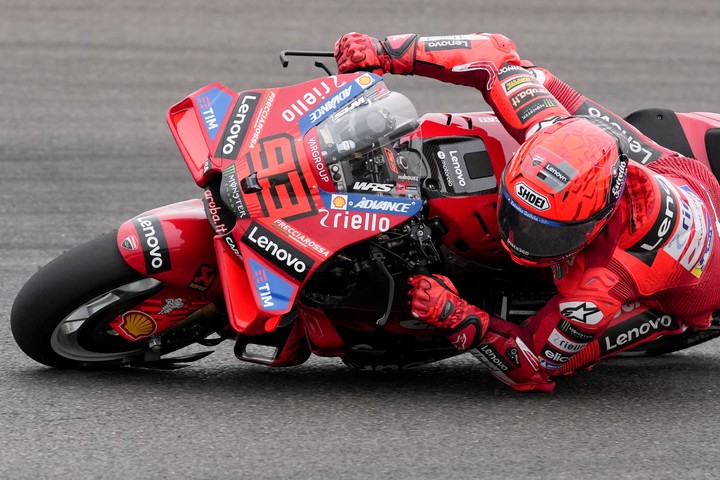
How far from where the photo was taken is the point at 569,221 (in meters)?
3.97

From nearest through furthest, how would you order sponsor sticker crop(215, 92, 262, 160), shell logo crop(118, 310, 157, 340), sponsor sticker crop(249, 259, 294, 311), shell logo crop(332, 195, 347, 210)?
sponsor sticker crop(249, 259, 294, 311) → shell logo crop(332, 195, 347, 210) → sponsor sticker crop(215, 92, 262, 160) → shell logo crop(118, 310, 157, 340)

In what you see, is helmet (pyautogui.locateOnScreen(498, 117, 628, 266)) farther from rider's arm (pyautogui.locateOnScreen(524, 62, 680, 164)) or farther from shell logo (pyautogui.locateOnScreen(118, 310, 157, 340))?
shell logo (pyautogui.locateOnScreen(118, 310, 157, 340))

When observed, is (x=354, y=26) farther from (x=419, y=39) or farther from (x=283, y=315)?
(x=283, y=315)

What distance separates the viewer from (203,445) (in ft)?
13.2

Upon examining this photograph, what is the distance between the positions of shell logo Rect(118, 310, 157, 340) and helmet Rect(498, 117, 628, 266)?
1365 millimetres

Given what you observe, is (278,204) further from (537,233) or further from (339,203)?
(537,233)

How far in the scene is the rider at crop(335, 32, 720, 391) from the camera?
13.1ft

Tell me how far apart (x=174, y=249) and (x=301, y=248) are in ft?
1.84

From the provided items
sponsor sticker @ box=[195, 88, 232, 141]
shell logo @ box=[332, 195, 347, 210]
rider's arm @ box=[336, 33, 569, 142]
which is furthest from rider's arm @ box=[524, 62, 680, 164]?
sponsor sticker @ box=[195, 88, 232, 141]

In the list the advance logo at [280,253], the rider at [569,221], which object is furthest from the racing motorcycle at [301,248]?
the rider at [569,221]

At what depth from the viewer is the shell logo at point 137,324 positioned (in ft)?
14.4

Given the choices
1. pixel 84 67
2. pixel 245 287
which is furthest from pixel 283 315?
pixel 84 67

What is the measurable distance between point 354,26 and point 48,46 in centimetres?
291

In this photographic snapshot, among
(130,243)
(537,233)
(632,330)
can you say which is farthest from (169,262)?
(632,330)
